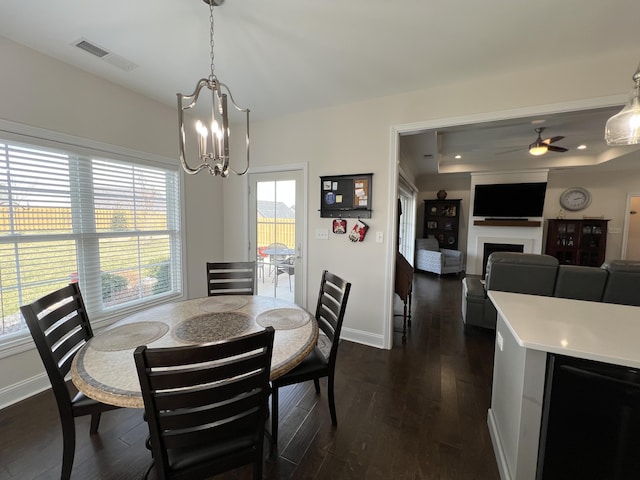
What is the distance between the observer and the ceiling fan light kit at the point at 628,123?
1560 millimetres

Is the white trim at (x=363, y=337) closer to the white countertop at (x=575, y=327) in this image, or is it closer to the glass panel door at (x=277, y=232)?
the glass panel door at (x=277, y=232)

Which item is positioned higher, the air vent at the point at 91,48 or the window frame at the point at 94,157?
the air vent at the point at 91,48

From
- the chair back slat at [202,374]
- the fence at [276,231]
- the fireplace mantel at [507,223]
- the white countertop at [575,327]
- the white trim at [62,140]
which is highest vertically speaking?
the white trim at [62,140]

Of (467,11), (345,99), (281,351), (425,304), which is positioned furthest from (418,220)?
(281,351)

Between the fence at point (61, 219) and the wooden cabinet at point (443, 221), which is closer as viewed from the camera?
the fence at point (61, 219)

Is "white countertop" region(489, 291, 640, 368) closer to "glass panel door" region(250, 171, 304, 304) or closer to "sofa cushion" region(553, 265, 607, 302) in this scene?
"sofa cushion" region(553, 265, 607, 302)

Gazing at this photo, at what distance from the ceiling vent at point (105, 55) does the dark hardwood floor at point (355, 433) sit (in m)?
2.67

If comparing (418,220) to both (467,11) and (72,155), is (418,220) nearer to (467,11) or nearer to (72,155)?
(467,11)

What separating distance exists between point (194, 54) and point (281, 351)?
7.42 ft

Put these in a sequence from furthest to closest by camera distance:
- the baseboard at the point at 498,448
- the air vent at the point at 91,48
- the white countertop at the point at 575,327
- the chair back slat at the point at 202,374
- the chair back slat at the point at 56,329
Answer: the air vent at the point at 91,48 < the baseboard at the point at 498,448 < the chair back slat at the point at 56,329 < the white countertop at the point at 575,327 < the chair back slat at the point at 202,374

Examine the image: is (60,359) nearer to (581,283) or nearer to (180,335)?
(180,335)

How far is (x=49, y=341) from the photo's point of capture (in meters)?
1.31

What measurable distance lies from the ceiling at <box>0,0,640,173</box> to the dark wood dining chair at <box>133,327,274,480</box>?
1.89 metres

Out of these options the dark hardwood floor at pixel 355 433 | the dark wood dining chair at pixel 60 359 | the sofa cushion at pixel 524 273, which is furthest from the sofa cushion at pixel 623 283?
the dark wood dining chair at pixel 60 359
